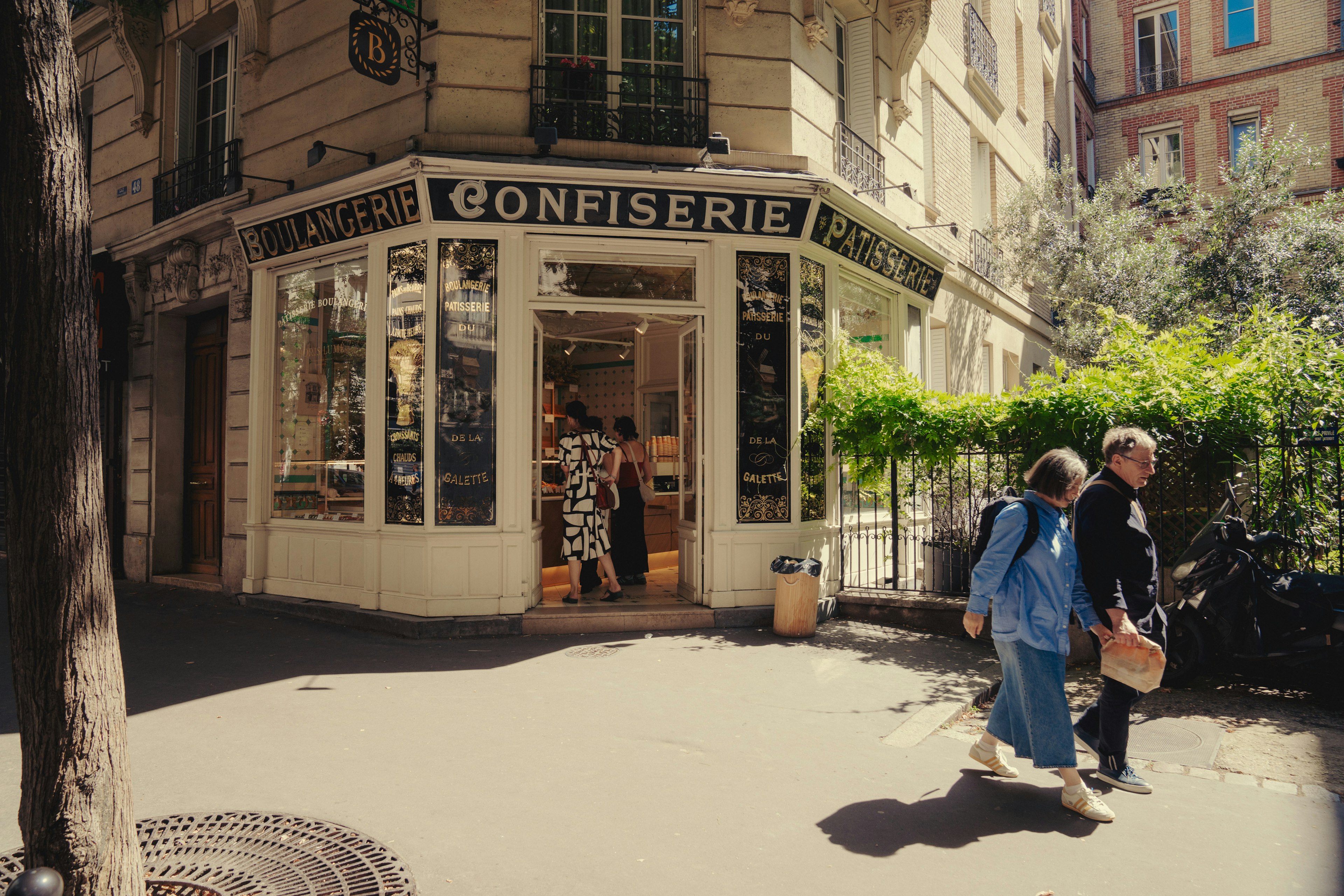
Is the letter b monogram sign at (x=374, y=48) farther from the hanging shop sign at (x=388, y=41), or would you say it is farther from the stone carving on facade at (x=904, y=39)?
the stone carving on facade at (x=904, y=39)

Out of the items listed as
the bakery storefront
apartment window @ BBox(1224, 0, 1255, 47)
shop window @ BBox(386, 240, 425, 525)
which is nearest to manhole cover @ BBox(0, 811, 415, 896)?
the bakery storefront

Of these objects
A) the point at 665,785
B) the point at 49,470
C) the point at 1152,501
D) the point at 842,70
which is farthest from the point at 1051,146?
the point at 49,470

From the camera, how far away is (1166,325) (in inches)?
591

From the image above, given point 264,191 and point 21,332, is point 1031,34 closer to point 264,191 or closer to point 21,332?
point 264,191

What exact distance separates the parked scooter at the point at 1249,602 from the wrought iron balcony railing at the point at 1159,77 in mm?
23732

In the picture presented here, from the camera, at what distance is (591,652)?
6.95 meters

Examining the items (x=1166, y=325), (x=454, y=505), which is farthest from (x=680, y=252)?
(x=1166, y=325)

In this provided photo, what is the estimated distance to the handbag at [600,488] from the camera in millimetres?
8617

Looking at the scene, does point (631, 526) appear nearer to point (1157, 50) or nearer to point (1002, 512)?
point (1002, 512)

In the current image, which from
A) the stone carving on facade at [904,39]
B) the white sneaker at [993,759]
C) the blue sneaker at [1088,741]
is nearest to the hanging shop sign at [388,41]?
the stone carving on facade at [904,39]

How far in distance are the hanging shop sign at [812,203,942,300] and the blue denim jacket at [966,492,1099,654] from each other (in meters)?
5.01

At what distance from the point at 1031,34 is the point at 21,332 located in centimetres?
1956

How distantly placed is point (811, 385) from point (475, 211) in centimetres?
365

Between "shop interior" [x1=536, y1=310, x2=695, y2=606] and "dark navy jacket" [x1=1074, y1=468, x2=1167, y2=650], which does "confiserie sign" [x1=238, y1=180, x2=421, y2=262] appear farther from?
"dark navy jacket" [x1=1074, y1=468, x2=1167, y2=650]
